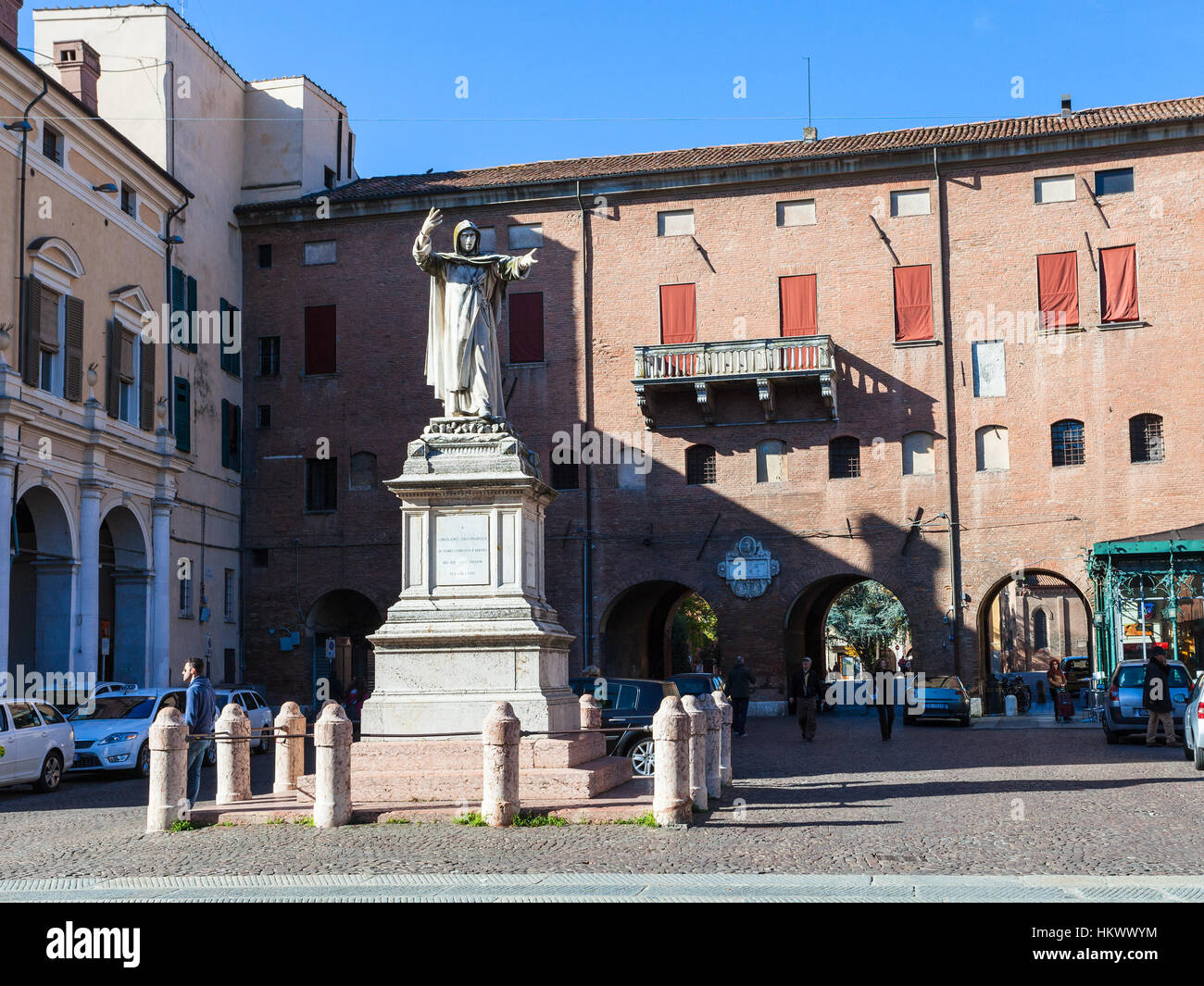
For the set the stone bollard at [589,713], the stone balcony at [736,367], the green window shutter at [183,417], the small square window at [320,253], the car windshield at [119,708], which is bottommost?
the car windshield at [119,708]

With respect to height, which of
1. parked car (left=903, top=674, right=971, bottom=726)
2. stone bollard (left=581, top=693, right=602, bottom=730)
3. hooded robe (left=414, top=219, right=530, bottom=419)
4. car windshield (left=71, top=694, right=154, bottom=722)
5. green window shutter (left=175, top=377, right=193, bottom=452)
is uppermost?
green window shutter (left=175, top=377, right=193, bottom=452)

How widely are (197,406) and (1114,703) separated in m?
24.2

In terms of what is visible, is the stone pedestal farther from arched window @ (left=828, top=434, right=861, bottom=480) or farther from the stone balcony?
arched window @ (left=828, top=434, right=861, bottom=480)

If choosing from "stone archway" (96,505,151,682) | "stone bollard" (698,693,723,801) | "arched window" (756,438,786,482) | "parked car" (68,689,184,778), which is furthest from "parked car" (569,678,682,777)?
"arched window" (756,438,786,482)

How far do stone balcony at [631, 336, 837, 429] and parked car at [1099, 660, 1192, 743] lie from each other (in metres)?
13.5

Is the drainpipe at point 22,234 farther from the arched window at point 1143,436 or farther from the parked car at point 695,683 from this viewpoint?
the arched window at point 1143,436

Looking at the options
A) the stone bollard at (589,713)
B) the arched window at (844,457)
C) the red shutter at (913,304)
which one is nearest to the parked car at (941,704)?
the arched window at (844,457)

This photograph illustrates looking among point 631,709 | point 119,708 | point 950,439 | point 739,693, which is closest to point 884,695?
point 739,693

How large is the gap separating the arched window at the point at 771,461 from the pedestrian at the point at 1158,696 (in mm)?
15457

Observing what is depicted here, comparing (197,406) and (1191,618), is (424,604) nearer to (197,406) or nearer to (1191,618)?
(197,406)

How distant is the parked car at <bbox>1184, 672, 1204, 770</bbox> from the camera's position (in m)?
18.6

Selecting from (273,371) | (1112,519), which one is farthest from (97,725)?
(1112,519)

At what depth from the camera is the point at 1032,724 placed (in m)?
33.6

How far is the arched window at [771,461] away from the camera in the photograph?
3784 cm
